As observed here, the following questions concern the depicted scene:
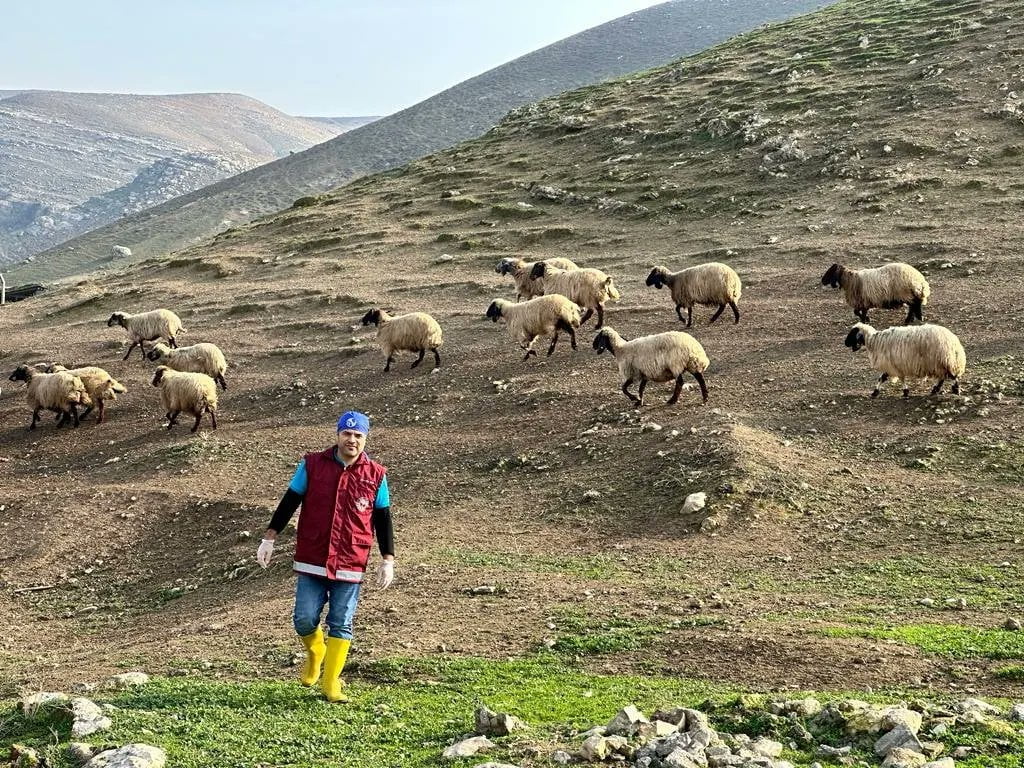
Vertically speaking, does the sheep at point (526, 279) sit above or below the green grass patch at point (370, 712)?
above

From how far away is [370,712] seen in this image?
6.20m

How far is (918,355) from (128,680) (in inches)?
445

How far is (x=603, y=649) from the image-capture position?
7.43 meters

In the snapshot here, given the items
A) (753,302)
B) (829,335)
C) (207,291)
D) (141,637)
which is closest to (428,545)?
(141,637)

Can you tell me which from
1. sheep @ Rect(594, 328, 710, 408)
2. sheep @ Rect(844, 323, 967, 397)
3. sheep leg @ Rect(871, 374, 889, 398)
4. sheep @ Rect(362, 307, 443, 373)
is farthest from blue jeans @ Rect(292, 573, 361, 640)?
sheep @ Rect(362, 307, 443, 373)

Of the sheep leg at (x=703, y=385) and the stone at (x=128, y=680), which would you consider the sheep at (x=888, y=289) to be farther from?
the stone at (x=128, y=680)

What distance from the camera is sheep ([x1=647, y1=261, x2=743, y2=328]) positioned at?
791 inches

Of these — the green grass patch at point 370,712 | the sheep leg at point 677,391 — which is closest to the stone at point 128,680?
the green grass patch at point 370,712

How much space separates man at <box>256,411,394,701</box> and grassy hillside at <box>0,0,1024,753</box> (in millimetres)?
1144

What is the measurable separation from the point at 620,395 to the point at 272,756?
37.1 feet

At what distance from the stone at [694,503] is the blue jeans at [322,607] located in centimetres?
A: 561

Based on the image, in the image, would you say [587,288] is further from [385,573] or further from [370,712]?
[370,712]

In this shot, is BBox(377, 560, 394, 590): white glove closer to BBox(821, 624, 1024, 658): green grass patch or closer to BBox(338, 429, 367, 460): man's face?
BBox(338, 429, 367, 460): man's face

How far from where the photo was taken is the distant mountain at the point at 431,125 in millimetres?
91562
